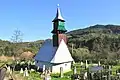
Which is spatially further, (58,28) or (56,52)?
(58,28)

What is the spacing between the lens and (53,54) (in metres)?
32.1

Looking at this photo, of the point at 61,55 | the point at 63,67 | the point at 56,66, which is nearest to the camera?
the point at 56,66

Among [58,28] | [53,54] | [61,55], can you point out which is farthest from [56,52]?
[58,28]

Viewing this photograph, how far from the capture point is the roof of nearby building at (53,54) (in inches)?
1249

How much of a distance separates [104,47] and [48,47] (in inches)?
861

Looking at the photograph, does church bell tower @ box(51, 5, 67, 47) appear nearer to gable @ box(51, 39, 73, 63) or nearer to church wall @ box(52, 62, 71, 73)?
gable @ box(51, 39, 73, 63)

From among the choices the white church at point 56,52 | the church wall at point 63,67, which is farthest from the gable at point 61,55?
the church wall at point 63,67

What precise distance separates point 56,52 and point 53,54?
468 millimetres

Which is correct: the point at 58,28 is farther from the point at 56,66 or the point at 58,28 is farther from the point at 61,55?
the point at 56,66

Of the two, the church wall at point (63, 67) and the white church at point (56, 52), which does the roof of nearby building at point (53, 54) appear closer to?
the white church at point (56, 52)

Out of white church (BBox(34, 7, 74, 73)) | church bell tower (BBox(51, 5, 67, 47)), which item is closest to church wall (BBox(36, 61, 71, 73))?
white church (BBox(34, 7, 74, 73))

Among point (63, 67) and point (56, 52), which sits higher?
point (56, 52)

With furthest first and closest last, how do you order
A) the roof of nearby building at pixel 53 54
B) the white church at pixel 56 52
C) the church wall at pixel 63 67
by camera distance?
the roof of nearby building at pixel 53 54, the white church at pixel 56 52, the church wall at pixel 63 67

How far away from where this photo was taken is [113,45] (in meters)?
54.5
